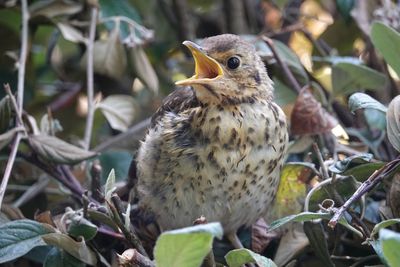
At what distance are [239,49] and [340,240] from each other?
451 millimetres

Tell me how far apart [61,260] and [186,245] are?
1.63 feet

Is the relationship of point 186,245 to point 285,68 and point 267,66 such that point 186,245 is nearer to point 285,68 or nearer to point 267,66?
point 285,68

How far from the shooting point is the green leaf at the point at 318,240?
1.48 m

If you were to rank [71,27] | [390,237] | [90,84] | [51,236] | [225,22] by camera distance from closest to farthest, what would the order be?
[390,237], [51,236], [90,84], [71,27], [225,22]

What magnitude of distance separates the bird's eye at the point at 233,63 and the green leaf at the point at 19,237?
53 cm

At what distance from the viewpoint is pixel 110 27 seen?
2.06 metres

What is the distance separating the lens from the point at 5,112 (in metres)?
1.68

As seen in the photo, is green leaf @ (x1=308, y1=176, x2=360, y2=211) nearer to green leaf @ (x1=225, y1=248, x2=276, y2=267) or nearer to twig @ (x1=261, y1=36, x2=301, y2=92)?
green leaf @ (x1=225, y1=248, x2=276, y2=267)

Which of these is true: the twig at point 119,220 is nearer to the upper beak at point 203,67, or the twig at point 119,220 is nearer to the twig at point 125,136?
the upper beak at point 203,67

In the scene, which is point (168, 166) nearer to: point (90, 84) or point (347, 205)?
point (90, 84)

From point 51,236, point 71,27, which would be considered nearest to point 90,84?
point 71,27

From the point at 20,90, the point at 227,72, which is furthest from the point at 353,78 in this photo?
the point at 20,90

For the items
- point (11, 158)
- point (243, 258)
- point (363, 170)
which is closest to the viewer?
point (243, 258)

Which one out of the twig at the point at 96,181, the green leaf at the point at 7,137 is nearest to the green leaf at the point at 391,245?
the twig at the point at 96,181
